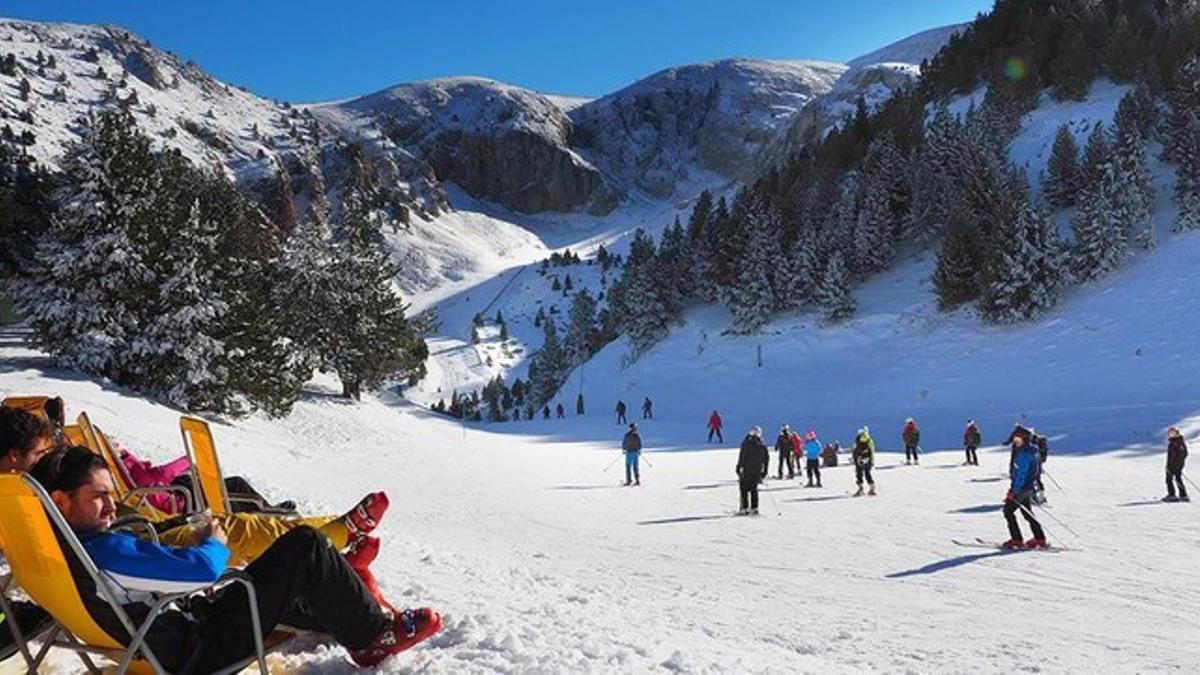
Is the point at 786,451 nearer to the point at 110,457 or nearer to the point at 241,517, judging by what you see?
the point at 110,457

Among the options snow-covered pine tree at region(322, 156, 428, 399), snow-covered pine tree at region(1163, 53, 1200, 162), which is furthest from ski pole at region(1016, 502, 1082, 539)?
snow-covered pine tree at region(1163, 53, 1200, 162)

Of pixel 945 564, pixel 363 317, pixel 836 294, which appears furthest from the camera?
pixel 836 294

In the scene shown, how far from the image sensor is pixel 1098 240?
4059 centimetres

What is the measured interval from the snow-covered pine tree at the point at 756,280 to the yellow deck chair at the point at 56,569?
164ft

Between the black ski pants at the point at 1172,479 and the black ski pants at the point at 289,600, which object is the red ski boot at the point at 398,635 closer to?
the black ski pants at the point at 289,600

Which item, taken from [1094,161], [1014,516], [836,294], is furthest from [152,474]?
[1094,161]

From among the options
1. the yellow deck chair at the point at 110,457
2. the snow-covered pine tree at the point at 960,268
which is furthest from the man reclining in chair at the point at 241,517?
the snow-covered pine tree at the point at 960,268

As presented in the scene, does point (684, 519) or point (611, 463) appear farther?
point (611, 463)

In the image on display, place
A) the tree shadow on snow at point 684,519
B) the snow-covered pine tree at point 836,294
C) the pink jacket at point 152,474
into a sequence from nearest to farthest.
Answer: the pink jacket at point 152,474, the tree shadow on snow at point 684,519, the snow-covered pine tree at point 836,294

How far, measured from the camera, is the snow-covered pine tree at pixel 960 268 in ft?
142

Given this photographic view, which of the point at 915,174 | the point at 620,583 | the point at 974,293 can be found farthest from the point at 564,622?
the point at 915,174

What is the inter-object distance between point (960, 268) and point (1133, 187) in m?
10.00

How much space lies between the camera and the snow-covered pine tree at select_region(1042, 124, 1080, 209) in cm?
4841

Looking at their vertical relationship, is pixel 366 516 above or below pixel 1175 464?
above
